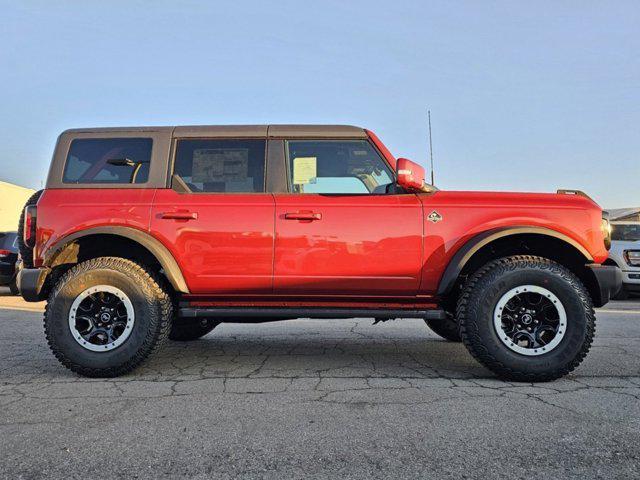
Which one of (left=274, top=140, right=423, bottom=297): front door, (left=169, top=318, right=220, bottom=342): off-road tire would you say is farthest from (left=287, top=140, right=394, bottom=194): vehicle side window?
(left=169, top=318, right=220, bottom=342): off-road tire

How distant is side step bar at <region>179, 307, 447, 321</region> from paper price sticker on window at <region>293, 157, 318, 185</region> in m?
1.07

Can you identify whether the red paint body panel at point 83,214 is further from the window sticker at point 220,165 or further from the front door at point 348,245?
the front door at point 348,245

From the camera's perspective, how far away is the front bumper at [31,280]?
375cm

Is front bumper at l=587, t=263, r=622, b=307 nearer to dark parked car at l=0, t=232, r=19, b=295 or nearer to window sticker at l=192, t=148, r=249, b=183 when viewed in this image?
window sticker at l=192, t=148, r=249, b=183

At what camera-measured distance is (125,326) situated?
375cm

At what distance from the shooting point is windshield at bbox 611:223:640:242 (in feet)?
33.3

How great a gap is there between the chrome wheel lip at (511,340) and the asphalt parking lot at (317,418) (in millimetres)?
258

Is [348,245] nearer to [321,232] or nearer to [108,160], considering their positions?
[321,232]

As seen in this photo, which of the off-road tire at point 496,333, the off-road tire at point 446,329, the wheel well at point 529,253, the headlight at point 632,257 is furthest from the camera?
the headlight at point 632,257

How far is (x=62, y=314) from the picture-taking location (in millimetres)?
3707

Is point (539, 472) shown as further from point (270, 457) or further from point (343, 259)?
point (343, 259)

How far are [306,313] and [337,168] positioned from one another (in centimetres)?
125

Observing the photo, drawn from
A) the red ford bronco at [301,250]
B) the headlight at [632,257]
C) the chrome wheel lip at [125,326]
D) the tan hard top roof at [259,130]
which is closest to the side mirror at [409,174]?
the red ford bronco at [301,250]

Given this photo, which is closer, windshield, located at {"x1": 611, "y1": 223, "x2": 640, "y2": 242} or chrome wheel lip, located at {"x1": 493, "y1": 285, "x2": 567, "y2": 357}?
chrome wheel lip, located at {"x1": 493, "y1": 285, "x2": 567, "y2": 357}
